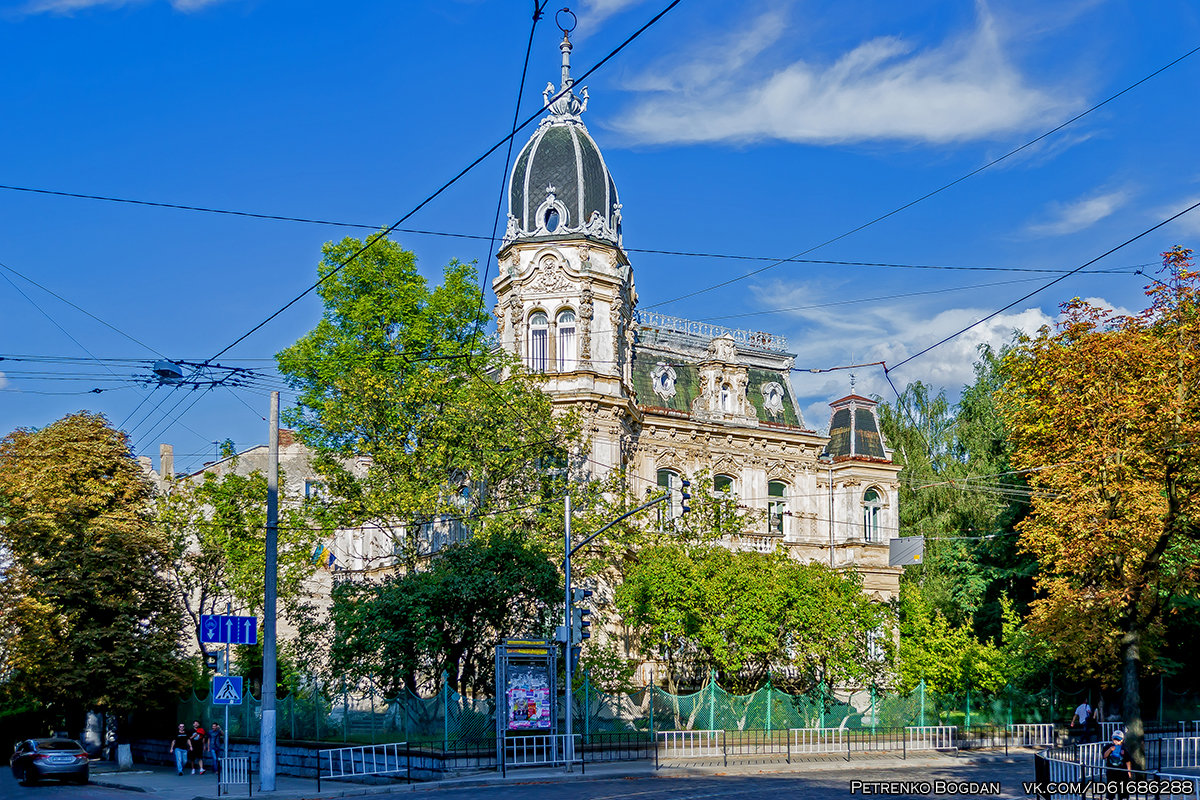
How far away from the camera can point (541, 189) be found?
144 feet

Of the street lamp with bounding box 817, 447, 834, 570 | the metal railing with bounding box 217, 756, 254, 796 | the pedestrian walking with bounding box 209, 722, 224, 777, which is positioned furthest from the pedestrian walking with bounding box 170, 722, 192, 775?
the street lamp with bounding box 817, 447, 834, 570

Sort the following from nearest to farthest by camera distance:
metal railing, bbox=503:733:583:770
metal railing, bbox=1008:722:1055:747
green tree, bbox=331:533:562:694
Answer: metal railing, bbox=503:733:583:770 < green tree, bbox=331:533:562:694 < metal railing, bbox=1008:722:1055:747

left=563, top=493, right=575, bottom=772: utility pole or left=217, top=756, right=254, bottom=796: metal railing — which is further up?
left=563, top=493, right=575, bottom=772: utility pole

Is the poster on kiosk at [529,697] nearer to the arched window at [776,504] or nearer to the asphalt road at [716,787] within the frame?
the asphalt road at [716,787]

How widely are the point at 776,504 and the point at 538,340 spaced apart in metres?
13.5

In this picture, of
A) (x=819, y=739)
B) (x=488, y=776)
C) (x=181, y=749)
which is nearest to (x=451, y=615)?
(x=488, y=776)

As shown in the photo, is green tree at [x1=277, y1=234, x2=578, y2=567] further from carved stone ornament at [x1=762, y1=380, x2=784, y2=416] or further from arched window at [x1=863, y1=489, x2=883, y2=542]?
arched window at [x1=863, y1=489, x2=883, y2=542]

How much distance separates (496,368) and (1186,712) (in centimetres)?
2656

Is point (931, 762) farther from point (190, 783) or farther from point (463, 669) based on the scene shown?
point (190, 783)

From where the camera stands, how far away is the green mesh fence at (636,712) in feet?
93.8

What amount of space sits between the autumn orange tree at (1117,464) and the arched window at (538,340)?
16.4m

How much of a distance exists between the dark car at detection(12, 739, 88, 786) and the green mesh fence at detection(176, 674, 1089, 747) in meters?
4.70

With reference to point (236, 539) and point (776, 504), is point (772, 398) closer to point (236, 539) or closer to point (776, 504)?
point (776, 504)

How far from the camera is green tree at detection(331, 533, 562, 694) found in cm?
3092
